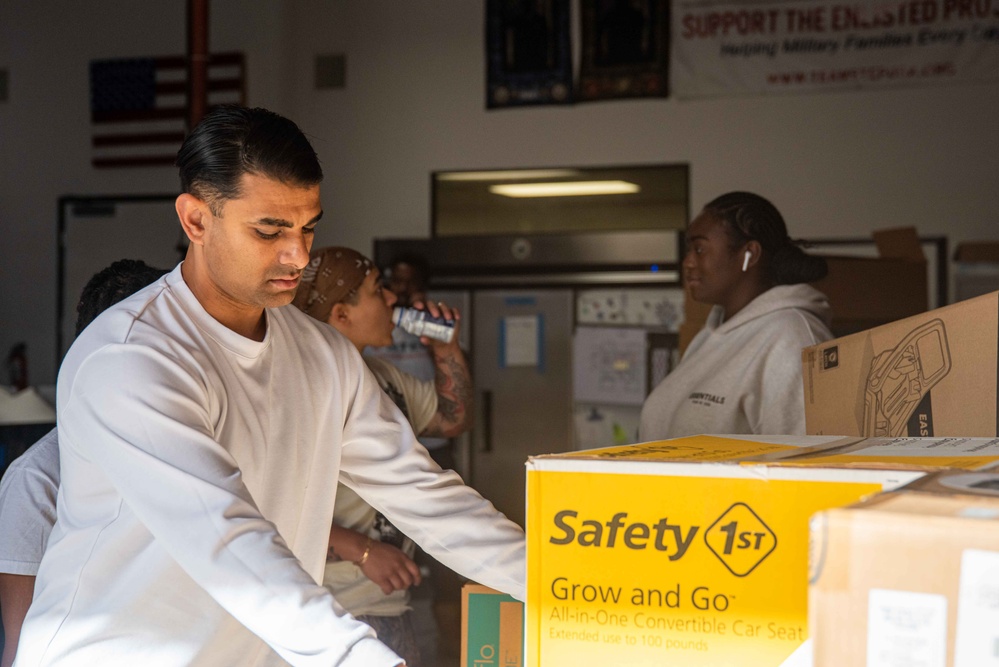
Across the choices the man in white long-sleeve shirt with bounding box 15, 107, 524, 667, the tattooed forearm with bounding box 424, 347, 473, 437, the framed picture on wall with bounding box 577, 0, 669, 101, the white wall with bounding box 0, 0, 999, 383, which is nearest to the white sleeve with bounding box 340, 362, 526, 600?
the man in white long-sleeve shirt with bounding box 15, 107, 524, 667

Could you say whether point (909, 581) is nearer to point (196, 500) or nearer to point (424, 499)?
point (196, 500)

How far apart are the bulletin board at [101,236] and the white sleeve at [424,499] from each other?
473 cm

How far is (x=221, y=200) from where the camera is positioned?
1431 mm

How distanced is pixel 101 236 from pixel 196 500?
17.7ft

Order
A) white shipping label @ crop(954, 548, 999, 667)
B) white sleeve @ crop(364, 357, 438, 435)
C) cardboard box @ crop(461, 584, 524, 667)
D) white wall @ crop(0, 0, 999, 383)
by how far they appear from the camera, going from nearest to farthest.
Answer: white shipping label @ crop(954, 548, 999, 667)
cardboard box @ crop(461, 584, 524, 667)
white sleeve @ crop(364, 357, 438, 435)
white wall @ crop(0, 0, 999, 383)

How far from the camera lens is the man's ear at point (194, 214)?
57.0 inches

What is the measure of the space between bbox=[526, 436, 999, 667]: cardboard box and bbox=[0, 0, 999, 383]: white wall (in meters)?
4.60

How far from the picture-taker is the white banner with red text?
16.9ft

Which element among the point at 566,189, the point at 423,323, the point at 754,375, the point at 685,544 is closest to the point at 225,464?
the point at 685,544

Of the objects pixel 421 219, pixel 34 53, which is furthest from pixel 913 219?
pixel 34 53

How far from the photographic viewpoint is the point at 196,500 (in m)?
1.16

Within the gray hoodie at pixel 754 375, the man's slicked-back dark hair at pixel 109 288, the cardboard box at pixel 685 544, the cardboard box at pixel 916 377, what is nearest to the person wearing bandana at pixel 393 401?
the man's slicked-back dark hair at pixel 109 288

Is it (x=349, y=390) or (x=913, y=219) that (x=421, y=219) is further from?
(x=349, y=390)

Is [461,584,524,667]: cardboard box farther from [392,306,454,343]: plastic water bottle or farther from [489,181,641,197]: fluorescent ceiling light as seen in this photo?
[489,181,641,197]: fluorescent ceiling light
